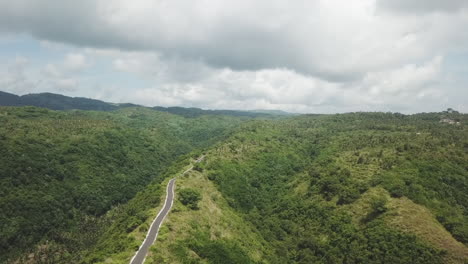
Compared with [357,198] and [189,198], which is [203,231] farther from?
[357,198]

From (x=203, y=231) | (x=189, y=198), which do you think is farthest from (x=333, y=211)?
(x=189, y=198)

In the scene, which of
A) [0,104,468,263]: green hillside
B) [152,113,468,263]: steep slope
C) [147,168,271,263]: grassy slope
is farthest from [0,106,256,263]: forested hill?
[152,113,468,263]: steep slope

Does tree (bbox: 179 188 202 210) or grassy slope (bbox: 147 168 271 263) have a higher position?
tree (bbox: 179 188 202 210)

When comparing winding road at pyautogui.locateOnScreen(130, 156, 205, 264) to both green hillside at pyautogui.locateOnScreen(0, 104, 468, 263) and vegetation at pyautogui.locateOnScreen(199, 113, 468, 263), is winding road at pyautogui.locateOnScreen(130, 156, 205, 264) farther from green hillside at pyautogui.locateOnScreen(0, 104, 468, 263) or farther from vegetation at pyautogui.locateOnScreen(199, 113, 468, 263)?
vegetation at pyautogui.locateOnScreen(199, 113, 468, 263)

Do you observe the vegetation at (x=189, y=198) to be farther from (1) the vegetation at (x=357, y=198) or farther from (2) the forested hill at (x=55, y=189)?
(1) the vegetation at (x=357, y=198)

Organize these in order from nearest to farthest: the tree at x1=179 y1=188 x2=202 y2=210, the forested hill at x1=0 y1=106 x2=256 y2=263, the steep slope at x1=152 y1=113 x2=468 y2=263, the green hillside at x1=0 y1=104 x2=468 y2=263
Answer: the green hillside at x1=0 y1=104 x2=468 y2=263 → the steep slope at x1=152 y1=113 x2=468 y2=263 → the tree at x1=179 y1=188 x2=202 y2=210 → the forested hill at x1=0 y1=106 x2=256 y2=263

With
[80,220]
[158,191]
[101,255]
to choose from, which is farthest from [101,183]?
[101,255]

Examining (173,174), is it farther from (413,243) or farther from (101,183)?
(413,243)
